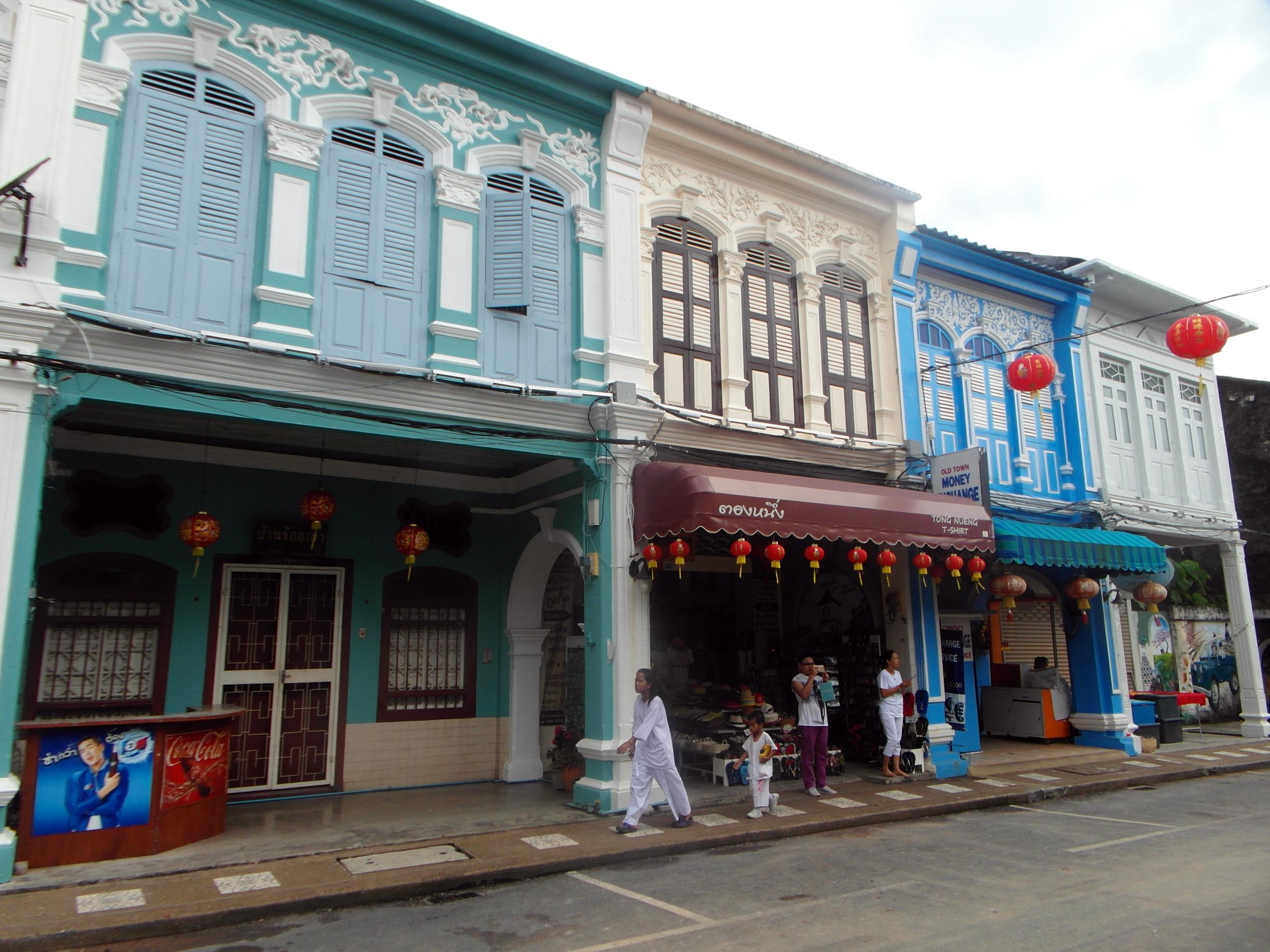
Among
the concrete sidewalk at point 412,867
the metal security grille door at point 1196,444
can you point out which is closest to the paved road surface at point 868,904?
the concrete sidewalk at point 412,867

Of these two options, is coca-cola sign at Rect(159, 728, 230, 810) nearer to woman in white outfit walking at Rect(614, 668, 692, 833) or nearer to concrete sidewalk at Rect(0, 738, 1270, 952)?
concrete sidewalk at Rect(0, 738, 1270, 952)

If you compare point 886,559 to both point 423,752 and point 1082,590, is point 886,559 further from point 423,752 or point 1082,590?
point 423,752

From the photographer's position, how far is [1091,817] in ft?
30.8

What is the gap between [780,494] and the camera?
30.4 feet

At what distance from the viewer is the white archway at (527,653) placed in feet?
36.3

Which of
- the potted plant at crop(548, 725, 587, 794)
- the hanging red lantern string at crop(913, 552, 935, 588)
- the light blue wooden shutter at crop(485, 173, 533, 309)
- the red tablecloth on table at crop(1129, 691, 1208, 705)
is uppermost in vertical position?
the light blue wooden shutter at crop(485, 173, 533, 309)

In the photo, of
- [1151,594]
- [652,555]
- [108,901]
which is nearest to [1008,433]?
[1151,594]

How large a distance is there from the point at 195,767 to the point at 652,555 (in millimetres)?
4641

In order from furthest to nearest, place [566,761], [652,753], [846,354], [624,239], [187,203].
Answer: [846,354]
[566,761]
[624,239]
[652,753]
[187,203]

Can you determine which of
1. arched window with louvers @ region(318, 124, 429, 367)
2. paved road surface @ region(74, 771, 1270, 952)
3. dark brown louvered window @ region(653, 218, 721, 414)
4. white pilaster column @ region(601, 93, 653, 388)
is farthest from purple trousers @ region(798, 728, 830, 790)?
arched window with louvers @ region(318, 124, 429, 367)

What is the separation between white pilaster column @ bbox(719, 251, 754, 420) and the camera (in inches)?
432

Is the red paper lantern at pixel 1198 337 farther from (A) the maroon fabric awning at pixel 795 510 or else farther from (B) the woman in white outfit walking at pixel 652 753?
(B) the woman in white outfit walking at pixel 652 753

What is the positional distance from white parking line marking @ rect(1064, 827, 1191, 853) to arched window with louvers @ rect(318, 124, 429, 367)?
7.72m

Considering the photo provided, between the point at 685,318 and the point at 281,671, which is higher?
the point at 685,318
